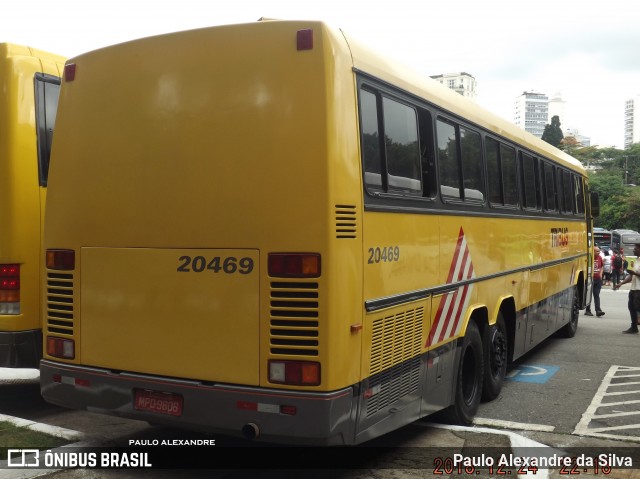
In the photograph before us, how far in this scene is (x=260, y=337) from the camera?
4.41m

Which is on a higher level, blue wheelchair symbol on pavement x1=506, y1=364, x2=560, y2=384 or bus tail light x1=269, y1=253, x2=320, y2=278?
bus tail light x1=269, y1=253, x2=320, y2=278

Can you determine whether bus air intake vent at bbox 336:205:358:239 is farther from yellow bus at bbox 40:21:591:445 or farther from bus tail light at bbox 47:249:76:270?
bus tail light at bbox 47:249:76:270

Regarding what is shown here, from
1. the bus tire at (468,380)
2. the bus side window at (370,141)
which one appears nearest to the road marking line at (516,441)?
the bus tire at (468,380)

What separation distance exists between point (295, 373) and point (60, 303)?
6.83 ft

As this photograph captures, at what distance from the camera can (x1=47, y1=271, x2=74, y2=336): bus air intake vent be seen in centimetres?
522

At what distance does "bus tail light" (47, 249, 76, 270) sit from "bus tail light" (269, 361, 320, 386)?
1868 millimetres

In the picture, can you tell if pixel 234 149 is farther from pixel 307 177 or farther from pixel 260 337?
pixel 260 337

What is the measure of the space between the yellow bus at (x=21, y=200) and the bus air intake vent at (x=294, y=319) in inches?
123

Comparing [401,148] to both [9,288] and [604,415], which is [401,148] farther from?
[604,415]

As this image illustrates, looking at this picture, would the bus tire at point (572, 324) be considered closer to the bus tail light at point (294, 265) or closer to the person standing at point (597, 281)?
the person standing at point (597, 281)

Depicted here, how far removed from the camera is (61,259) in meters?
5.28

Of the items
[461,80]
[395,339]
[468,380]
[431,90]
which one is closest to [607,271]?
[468,380]

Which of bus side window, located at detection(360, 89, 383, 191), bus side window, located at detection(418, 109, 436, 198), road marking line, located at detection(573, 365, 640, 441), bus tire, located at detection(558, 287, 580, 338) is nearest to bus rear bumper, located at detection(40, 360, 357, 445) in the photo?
bus side window, located at detection(360, 89, 383, 191)

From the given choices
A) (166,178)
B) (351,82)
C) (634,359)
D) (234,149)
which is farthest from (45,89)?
(634,359)
